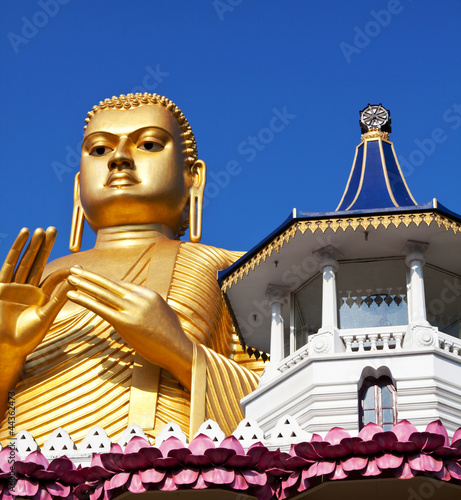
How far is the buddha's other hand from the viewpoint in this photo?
15.0 m

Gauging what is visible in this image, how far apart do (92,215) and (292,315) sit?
4.83m

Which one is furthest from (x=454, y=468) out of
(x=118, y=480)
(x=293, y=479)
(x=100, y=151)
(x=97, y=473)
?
(x=100, y=151)

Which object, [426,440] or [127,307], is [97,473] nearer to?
[426,440]

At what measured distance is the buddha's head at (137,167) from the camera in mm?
18047

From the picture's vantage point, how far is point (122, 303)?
14.6 m

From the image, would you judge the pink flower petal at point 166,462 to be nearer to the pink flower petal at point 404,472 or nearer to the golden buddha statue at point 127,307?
the pink flower petal at point 404,472

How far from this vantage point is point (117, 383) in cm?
1562

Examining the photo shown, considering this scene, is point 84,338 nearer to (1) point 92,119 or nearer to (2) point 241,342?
(2) point 241,342

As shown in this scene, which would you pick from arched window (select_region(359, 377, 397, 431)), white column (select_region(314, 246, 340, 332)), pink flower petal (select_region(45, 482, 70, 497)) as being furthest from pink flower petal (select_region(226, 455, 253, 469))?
white column (select_region(314, 246, 340, 332))

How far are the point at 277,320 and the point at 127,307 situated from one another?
166cm

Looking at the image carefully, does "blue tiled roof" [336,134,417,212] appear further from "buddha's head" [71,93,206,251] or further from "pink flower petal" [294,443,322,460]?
"pink flower petal" [294,443,322,460]

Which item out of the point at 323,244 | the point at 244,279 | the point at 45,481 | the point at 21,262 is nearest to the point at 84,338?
the point at 21,262

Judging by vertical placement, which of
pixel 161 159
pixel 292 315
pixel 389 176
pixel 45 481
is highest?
pixel 161 159

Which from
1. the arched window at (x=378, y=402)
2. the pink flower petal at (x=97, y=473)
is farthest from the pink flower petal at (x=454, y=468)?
the pink flower petal at (x=97, y=473)
